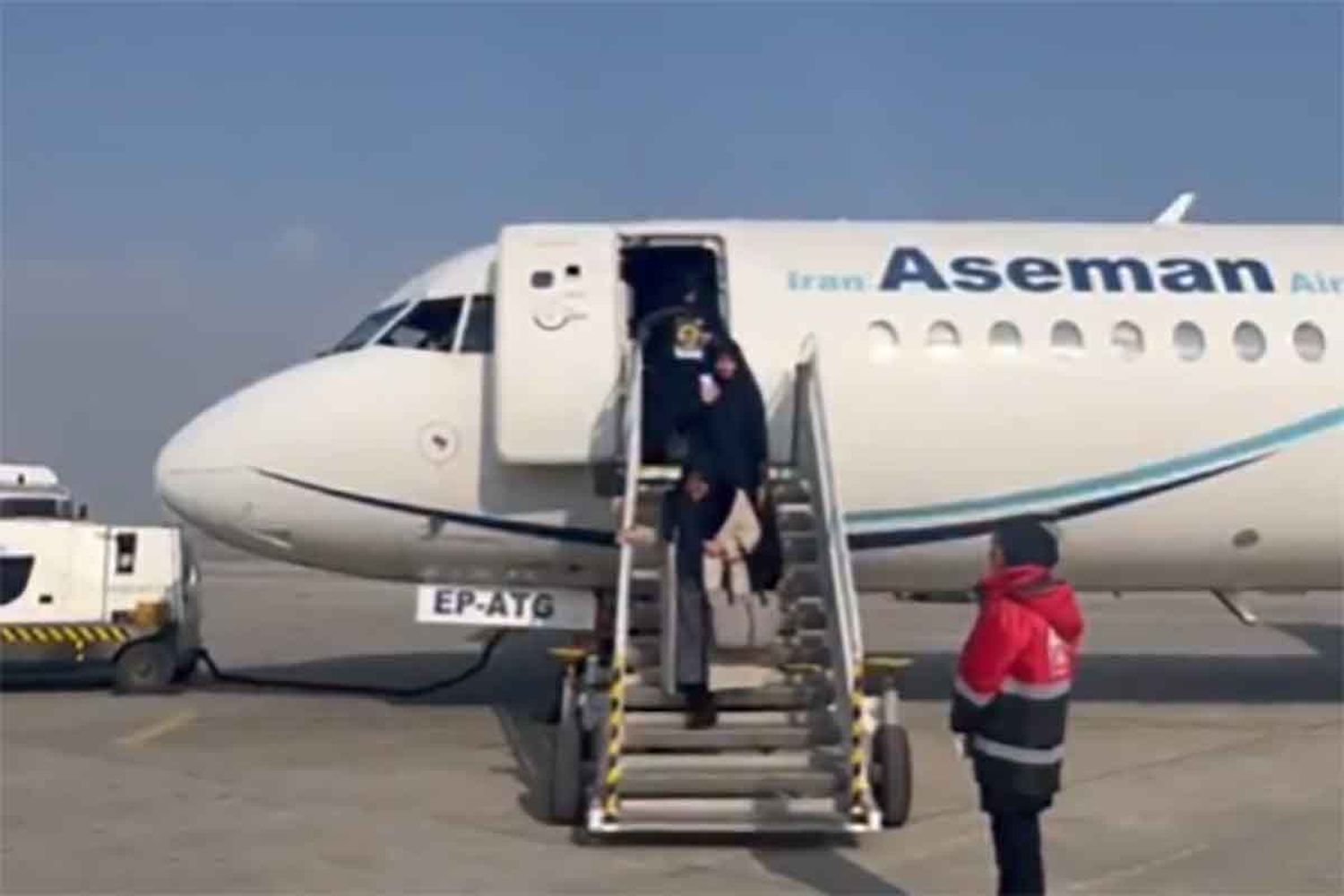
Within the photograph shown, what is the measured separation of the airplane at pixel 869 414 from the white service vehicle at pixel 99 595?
281 centimetres

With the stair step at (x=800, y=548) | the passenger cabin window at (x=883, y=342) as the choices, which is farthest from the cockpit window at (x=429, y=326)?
the stair step at (x=800, y=548)

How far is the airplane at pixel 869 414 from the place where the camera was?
48.8 ft

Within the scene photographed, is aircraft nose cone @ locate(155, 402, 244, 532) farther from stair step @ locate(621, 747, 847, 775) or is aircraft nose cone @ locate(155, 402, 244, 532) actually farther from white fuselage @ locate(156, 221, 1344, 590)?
stair step @ locate(621, 747, 847, 775)

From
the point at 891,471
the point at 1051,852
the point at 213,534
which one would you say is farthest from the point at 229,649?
the point at 1051,852

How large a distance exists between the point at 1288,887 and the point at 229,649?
1682 centimetres

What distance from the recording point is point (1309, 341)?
1537 cm

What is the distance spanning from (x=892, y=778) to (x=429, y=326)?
633cm

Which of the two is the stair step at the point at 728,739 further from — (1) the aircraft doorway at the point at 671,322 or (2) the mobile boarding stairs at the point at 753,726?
(1) the aircraft doorway at the point at 671,322

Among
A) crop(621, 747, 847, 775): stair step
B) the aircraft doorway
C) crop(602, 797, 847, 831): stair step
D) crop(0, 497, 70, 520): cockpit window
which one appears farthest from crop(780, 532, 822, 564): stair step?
crop(0, 497, 70, 520): cockpit window

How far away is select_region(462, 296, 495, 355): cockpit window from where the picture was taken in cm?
1525

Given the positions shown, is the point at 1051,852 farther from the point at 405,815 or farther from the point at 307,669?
the point at 307,669

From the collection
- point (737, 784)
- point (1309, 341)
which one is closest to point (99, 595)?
point (737, 784)

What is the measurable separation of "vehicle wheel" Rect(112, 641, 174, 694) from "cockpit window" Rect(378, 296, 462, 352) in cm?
459

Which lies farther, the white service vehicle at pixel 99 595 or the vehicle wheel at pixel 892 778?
the white service vehicle at pixel 99 595
